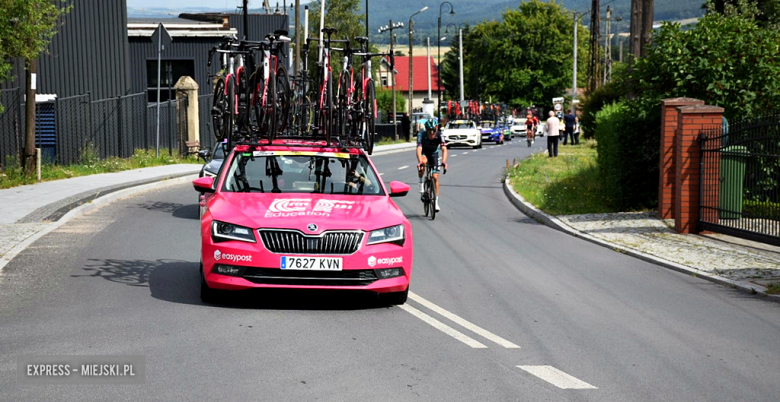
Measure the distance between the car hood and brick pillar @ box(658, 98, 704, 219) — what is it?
780 cm

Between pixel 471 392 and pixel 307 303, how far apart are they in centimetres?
335

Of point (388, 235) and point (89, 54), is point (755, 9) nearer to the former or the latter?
point (89, 54)

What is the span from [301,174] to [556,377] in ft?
13.9

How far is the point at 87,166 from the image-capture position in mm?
29312

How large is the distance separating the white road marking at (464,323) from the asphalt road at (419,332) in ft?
0.05

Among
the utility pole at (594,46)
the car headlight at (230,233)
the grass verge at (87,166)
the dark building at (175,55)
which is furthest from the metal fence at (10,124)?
the utility pole at (594,46)

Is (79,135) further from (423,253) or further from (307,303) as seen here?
(307,303)

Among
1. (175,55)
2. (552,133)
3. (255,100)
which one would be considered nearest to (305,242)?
(255,100)

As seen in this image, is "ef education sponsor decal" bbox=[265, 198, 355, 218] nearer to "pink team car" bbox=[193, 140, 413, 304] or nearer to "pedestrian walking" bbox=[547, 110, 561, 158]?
"pink team car" bbox=[193, 140, 413, 304]

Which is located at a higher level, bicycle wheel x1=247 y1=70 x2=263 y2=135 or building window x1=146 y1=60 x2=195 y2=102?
building window x1=146 y1=60 x2=195 y2=102

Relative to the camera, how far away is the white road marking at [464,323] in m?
7.81

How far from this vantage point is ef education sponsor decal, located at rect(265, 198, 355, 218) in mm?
9023

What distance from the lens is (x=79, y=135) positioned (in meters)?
30.9

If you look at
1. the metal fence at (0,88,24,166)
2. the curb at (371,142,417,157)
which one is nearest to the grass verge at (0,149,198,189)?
the metal fence at (0,88,24,166)
